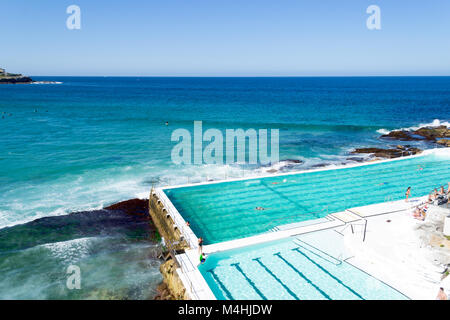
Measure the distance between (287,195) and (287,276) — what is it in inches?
264

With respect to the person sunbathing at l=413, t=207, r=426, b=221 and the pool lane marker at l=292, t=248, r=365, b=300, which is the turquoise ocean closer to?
the pool lane marker at l=292, t=248, r=365, b=300

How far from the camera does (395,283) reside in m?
8.71

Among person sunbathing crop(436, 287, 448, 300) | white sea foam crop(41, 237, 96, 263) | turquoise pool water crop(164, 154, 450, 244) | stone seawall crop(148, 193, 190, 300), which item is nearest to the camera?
person sunbathing crop(436, 287, 448, 300)

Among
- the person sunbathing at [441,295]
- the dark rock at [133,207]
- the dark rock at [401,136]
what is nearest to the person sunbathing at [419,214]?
the person sunbathing at [441,295]

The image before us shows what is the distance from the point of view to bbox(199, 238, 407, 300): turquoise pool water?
27.8ft

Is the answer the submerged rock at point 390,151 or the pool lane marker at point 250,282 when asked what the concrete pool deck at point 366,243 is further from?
the submerged rock at point 390,151

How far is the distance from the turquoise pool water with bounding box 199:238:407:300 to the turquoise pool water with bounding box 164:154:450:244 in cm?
163

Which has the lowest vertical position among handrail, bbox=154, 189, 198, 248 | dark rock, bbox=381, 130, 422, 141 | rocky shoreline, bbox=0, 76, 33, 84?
handrail, bbox=154, 189, 198, 248

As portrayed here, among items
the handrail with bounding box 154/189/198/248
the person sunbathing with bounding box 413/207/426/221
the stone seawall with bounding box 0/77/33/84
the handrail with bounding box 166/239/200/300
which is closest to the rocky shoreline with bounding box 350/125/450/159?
the person sunbathing with bounding box 413/207/426/221

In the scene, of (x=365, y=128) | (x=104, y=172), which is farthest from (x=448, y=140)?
(x=104, y=172)

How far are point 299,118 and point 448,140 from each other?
71.6 ft

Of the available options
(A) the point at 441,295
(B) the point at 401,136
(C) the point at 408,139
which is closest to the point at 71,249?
(A) the point at 441,295
